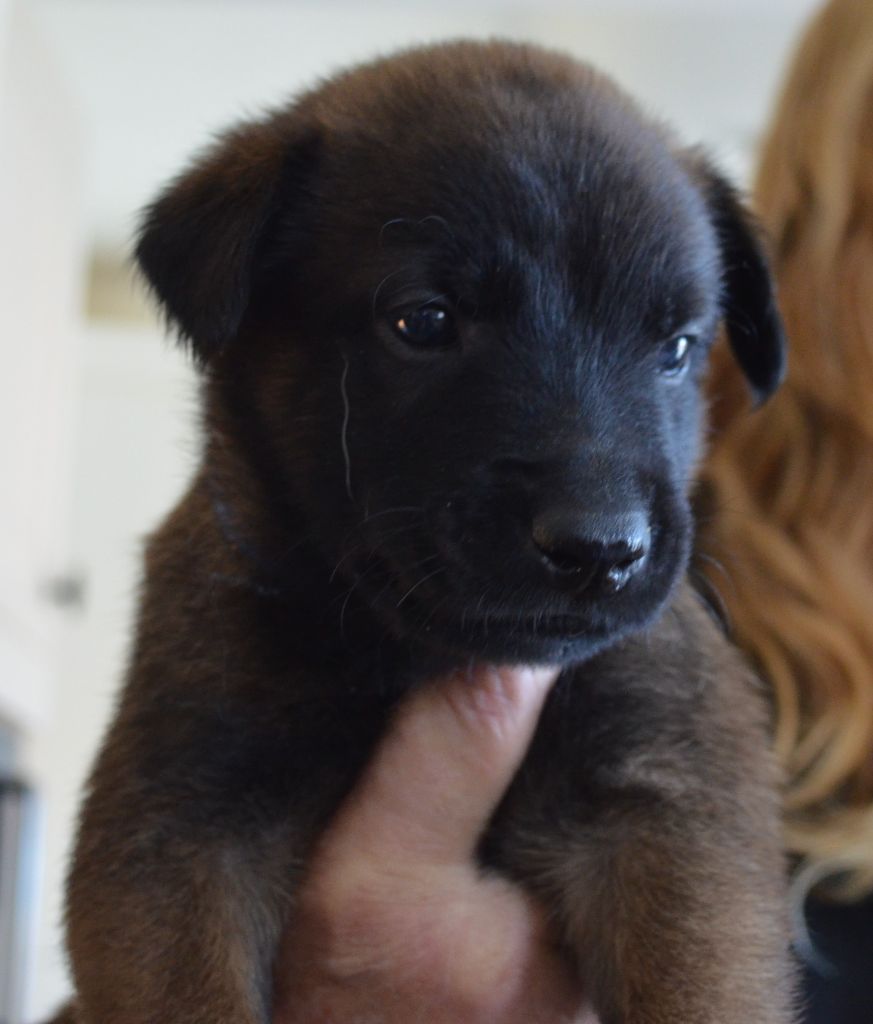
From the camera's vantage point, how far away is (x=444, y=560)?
1220 mm

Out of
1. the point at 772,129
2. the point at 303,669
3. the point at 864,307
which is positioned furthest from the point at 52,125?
the point at 303,669

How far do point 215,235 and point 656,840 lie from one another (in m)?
0.75

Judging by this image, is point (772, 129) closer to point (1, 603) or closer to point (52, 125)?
point (1, 603)

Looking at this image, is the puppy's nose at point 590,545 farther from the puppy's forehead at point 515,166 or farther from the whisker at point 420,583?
the puppy's forehead at point 515,166

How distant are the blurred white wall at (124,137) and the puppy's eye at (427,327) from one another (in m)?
1.50

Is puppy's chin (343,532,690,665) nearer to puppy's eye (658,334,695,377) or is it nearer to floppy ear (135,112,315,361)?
puppy's eye (658,334,695,377)

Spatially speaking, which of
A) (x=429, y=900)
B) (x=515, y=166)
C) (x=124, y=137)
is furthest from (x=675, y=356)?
(x=124, y=137)

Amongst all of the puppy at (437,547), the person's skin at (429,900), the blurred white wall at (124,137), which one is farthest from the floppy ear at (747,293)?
the blurred white wall at (124,137)

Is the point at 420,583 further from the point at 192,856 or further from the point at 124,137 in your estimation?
the point at 124,137

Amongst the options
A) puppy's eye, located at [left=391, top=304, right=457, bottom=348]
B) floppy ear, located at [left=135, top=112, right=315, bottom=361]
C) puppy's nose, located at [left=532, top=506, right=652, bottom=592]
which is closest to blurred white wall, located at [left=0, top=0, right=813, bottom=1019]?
floppy ear, located at [left=135, top=112, right=315, bottom=361]

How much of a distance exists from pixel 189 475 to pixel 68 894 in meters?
0.51

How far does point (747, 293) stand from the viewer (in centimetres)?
161

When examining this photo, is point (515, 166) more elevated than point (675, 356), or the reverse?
point (515, 166)

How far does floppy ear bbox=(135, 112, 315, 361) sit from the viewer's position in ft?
4.45
